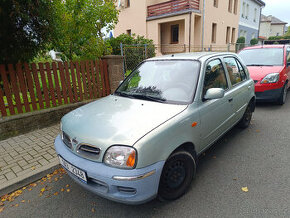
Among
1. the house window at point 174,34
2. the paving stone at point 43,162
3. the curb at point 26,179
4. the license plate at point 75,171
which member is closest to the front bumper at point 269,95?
the license plate at point 75,171

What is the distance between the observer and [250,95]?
4.11 metres

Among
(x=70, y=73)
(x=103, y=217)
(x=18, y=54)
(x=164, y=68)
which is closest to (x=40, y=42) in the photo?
(x=18, y=54)

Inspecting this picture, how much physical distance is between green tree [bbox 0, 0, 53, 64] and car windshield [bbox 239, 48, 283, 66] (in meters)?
6.00

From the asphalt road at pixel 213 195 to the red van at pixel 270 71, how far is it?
2468mm

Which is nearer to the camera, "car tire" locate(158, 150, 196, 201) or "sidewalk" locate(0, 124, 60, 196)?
"car tire" locate(158, 150, 196, 201)

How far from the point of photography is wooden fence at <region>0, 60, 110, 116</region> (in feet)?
13.9

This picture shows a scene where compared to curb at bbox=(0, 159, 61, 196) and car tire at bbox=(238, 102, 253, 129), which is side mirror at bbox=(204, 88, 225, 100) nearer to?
car tire at bbox=(238, 102, 253, 129)

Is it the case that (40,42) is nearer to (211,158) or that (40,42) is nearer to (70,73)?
(70,73)

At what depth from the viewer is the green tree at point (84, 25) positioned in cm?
545

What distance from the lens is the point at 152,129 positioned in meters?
1.99

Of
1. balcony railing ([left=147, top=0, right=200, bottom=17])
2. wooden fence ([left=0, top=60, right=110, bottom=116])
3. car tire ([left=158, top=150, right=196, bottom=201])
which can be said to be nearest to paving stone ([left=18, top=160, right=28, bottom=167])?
wooden fence ([left=0, top=60, right=110, bottom=116])

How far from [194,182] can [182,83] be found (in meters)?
1.42

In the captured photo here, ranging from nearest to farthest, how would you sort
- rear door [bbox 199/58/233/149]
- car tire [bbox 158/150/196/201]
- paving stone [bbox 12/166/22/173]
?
car tire [bbox 158/150/196/201], rear door [bbox 199/58/233/149], paving stone [bbox 12/166/22/173]

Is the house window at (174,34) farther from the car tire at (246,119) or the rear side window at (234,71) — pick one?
the rear side window at (234,71)
